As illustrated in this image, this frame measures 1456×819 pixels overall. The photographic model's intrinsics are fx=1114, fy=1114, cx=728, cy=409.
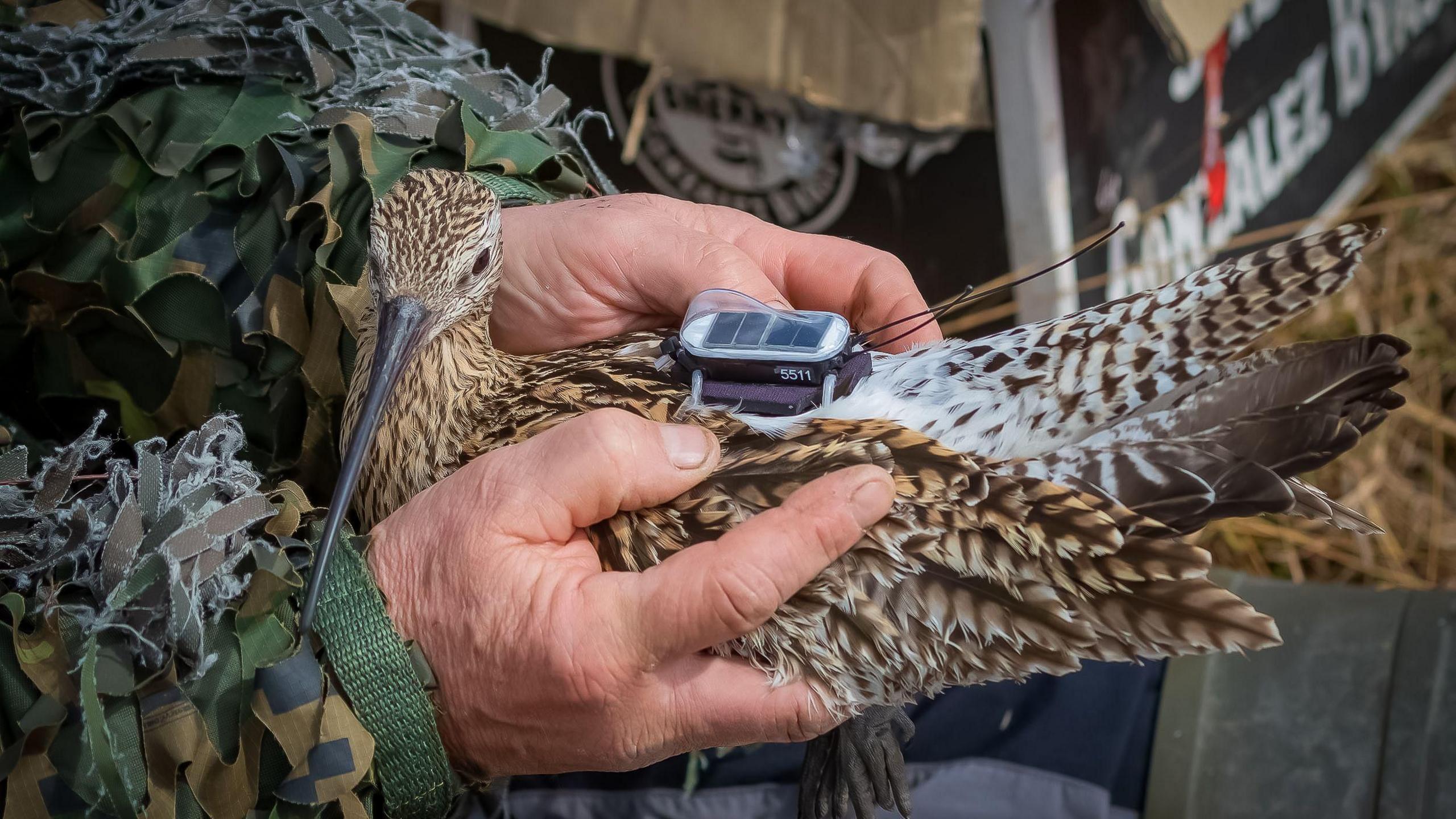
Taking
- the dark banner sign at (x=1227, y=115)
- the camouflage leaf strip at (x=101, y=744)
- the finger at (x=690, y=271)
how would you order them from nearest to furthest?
the camouflage leaf strip at (x=101, y=744) < the finger at (x=690, y=271) < the dark banner sign at (x=1227, y=115)

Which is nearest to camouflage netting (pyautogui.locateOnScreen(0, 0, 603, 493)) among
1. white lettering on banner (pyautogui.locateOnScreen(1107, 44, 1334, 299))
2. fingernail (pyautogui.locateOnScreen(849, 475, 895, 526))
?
fingernail (pyautogui.locateOnScreen(849, 475, 895, 526))

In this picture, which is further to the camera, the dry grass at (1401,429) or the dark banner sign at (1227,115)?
the dry grass at (1401,429)

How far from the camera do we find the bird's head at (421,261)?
1461mm

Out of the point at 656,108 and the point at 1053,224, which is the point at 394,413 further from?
the point at 1053,224

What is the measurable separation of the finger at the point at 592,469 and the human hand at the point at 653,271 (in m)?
0.34

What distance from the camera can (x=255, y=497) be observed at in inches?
50.1

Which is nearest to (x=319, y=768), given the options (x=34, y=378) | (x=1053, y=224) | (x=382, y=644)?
(x=382, y=644)

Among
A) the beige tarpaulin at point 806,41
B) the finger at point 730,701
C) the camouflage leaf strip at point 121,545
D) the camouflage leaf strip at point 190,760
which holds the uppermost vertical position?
the beige tarpaulin at point 806,41

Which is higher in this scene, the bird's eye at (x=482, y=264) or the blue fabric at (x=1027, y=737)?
the bird's eye at (x=482, y=264)

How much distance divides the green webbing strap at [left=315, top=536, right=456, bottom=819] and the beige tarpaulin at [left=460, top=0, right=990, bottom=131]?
158cm

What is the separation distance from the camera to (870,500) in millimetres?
1238

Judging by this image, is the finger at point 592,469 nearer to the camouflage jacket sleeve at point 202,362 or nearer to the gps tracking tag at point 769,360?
the gps tracking tag at point 769,360

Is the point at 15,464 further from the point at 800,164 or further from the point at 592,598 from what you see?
the point at 800,164

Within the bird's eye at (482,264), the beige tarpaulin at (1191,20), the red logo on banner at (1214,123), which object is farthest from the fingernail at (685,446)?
the red logo on banner at (1214,123)
